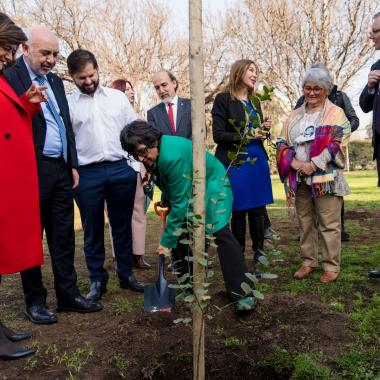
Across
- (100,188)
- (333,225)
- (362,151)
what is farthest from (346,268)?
(362,151)

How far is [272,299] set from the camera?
3.65 metres

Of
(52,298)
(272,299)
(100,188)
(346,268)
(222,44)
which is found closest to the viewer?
(272,299)

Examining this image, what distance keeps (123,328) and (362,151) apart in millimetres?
30250

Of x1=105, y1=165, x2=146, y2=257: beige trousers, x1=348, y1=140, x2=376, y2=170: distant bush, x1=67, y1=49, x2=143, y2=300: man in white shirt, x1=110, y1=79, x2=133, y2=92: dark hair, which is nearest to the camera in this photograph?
x1=67, y1=49, x2=143, y2=300: man in white shirt

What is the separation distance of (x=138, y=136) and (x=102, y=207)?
1.16 m

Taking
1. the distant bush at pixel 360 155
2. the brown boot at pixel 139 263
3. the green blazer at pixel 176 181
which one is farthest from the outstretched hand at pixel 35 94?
the distant bush at pixel 360 155

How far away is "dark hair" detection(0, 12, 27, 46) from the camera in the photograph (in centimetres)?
281

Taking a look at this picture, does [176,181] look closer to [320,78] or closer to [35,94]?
[35,94]

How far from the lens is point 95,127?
12.8 feet

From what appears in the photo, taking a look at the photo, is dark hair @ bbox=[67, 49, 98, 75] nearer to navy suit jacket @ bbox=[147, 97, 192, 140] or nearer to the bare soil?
navy suit jacket @ bbox=[147, 97, 192, 140]

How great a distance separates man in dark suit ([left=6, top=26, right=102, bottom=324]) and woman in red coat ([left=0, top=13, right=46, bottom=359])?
0.33 meters

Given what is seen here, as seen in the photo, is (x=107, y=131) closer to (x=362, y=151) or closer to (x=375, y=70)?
(x=375, y=70)

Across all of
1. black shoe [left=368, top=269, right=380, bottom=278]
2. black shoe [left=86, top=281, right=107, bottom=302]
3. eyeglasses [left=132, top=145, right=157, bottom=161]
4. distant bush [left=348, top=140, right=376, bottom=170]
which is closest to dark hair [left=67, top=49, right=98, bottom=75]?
eyeglasses [left=132, top=145, right=157, bottom=161]

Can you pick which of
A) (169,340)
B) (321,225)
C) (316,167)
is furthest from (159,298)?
(316,167)
